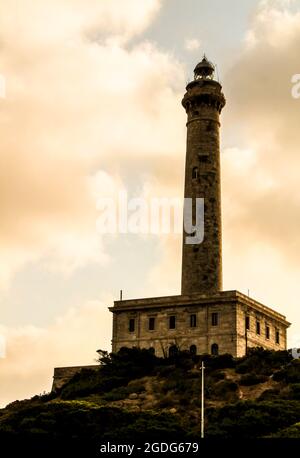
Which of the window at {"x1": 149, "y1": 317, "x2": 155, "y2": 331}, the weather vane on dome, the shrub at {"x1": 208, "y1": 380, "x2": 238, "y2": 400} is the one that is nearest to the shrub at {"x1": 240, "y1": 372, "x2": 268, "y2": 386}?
the shrub at {"x1": 208, "y1": 380, "x2": 238, "y2": 400}

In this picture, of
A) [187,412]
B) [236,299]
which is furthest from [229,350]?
[187,412]

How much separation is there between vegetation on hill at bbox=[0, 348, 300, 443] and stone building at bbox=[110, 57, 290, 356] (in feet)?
9.69

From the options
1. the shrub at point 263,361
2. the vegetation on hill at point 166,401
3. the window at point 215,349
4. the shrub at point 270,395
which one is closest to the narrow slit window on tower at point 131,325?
the vegetation on hill at point 166,401

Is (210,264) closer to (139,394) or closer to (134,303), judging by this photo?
(134,303)

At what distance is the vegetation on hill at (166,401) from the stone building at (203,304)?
2953 mm

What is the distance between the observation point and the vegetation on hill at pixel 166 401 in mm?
45625

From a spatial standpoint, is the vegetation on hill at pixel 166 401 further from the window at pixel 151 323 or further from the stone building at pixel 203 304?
the window at pixel 151 323

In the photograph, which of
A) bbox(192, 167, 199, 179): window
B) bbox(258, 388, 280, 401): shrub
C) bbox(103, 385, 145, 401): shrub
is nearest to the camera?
bbox(258, 388, 280, 401): shrub

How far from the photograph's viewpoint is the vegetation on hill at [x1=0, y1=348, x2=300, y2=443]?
45.6 m

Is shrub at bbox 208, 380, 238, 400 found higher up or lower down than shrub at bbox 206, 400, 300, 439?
higher up

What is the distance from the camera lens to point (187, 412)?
174 ft

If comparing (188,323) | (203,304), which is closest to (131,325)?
(188,323)

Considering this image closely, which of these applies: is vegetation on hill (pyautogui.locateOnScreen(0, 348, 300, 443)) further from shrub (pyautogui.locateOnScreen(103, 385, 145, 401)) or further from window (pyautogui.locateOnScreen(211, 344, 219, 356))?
window (pyautogui.locateOnScreen(211, 344, 219, 356))

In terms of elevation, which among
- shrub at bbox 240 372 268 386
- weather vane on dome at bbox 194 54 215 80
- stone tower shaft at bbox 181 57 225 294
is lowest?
shrub at bbox 240 372 268 386
